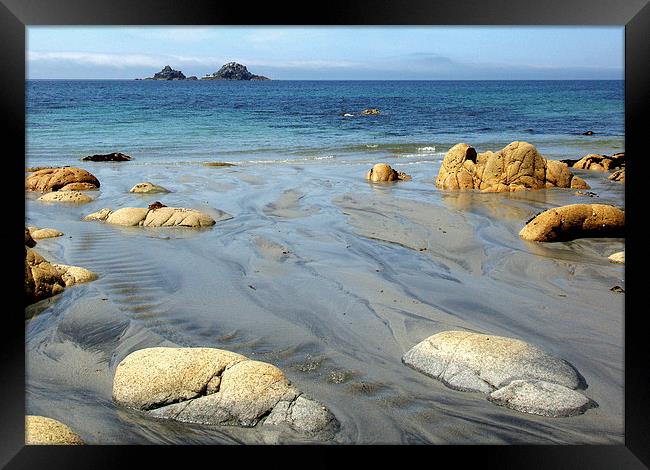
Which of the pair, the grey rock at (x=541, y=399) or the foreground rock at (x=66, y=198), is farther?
the foreground rock at (x=66, y=198)

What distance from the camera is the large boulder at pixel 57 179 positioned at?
16.4 metres

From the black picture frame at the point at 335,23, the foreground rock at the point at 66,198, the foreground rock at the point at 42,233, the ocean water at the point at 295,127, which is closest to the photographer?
the black picture frame at the point at 335,23

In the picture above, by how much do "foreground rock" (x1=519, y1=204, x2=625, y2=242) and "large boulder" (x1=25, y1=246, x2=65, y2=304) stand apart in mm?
6636

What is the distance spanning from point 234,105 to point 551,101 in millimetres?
29256

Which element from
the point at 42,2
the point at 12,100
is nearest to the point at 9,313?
the point at 12,100

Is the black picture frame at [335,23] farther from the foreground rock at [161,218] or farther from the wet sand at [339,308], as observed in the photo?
the foreground rock at [161,218]

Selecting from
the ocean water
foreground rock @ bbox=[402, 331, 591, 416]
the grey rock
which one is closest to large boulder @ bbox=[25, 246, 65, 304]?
foreground rock @ bbox=[402, 331, 591, 416]

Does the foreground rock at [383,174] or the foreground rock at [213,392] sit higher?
the foreground rock at [383,174]

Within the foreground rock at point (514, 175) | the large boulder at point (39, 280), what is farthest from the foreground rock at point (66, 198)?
the foreground rock at point (514, 175)

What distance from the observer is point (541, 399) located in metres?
5.23

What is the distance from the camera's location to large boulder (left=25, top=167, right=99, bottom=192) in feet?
53.7

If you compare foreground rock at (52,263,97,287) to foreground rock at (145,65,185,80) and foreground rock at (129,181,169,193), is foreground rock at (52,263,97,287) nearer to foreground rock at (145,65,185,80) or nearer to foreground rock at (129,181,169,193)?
foreground rock at (129,181,169,193)

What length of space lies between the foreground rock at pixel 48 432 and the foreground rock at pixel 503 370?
277 cm

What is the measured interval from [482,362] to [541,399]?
0.57 m
